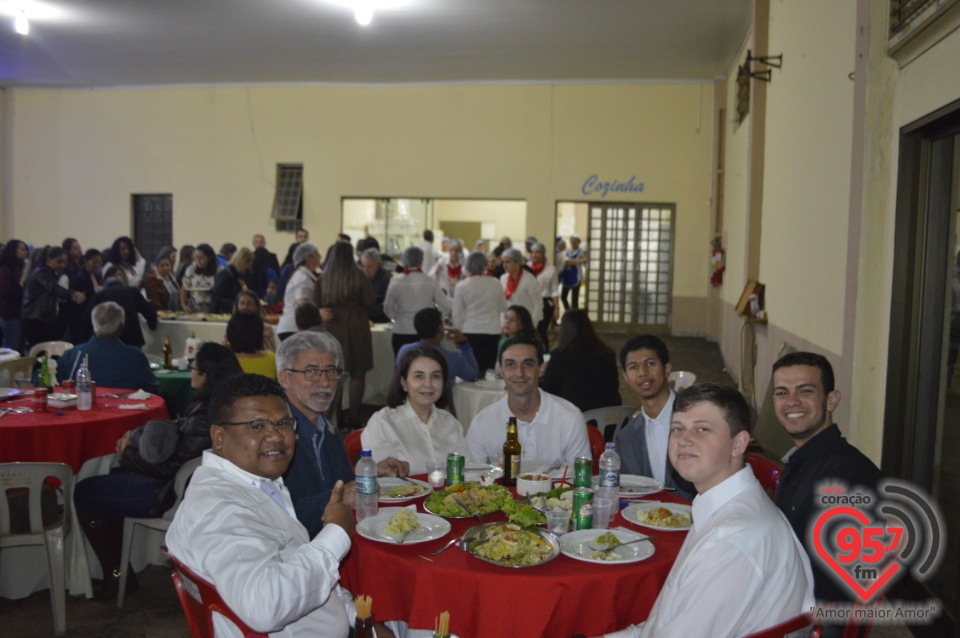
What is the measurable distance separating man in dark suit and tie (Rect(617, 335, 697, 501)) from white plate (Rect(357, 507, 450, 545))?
1204 mm

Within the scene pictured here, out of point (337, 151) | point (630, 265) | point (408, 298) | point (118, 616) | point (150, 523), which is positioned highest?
point (337, 151)

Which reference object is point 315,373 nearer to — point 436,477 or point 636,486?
point 436,477

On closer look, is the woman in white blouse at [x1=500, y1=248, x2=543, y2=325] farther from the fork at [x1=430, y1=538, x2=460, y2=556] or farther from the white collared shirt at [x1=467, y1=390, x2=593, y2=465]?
the fork at [x1=430, y1=538, x2=460, y2=556]

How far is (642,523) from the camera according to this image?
261 cm

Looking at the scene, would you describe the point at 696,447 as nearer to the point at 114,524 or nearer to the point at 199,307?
the point at 114,524

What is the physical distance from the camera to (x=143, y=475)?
142 inches

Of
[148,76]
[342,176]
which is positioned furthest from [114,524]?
[148,76]

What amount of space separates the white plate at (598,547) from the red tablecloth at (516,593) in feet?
0.06

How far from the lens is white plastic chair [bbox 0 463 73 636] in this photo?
133 inches

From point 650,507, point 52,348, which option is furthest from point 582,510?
point 52,348

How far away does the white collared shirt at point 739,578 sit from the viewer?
1719mm

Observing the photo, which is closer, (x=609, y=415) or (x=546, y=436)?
(x=546, y=436)

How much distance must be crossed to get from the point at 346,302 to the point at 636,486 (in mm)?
4376

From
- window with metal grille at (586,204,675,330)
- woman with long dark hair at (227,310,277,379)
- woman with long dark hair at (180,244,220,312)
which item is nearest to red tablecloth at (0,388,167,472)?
woman with long dark hair at (227,310,277,379)
